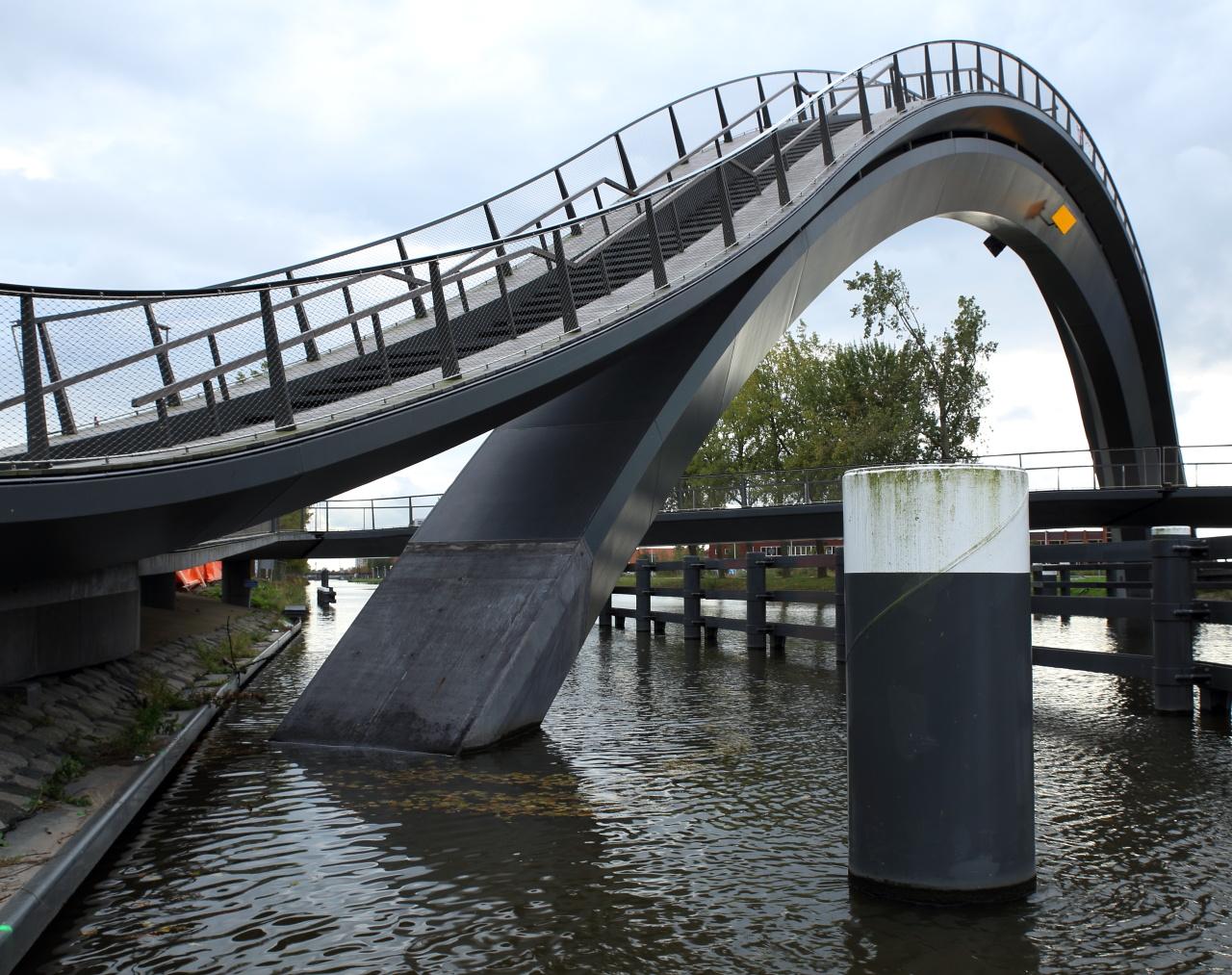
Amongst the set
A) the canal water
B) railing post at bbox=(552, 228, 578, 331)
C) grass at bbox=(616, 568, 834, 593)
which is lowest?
grass at bbox=(616, 568, 834, 593)

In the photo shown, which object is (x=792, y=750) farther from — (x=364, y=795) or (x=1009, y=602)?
(x=1009, y=602)

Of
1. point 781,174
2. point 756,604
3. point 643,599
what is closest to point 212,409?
point 781,174

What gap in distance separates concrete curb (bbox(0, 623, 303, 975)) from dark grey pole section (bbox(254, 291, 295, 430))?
2751 millimetres

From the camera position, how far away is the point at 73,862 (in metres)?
6.12

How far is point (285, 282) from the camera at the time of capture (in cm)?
945

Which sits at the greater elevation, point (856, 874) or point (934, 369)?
point (934, 369)

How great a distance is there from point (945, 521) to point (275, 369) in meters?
5.81

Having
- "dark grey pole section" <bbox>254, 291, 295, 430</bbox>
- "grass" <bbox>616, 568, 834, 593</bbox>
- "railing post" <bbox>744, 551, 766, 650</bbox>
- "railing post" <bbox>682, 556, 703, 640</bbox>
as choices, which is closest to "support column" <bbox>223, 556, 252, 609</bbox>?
"railing post" <bbox>682, 556, 703, 640</bbox>

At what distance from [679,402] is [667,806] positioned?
21.5 ft

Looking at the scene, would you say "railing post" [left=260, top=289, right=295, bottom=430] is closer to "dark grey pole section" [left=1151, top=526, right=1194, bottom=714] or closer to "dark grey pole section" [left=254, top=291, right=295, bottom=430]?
"dark grey pole section" [left=254, top=291, right=295, bottom=430]

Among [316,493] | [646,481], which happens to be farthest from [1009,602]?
[646,481]

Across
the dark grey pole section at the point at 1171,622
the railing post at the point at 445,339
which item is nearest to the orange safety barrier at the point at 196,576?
the railing post at the point at 445,339

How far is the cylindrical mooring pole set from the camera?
5.70 meters

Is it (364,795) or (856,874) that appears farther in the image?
(364,795)
